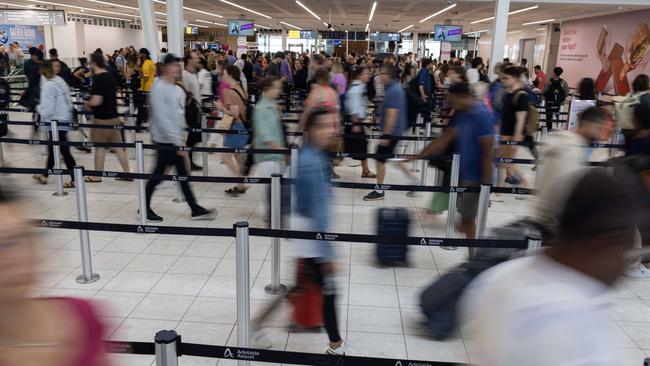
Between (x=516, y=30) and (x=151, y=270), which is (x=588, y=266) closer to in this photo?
(x=151, y=270)

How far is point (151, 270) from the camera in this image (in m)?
5.05

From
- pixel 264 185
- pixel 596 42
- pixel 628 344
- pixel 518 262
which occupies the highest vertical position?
pixel 596 42

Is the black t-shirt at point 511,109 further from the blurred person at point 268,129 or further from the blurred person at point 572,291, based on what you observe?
the blurred person at point 572,291

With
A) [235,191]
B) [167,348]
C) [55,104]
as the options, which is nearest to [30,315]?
[167,348]

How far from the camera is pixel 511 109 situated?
7117mm

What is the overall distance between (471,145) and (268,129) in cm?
217

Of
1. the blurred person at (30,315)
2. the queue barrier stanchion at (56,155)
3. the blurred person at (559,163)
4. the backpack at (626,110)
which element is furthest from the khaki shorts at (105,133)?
the backpack at (626,110)

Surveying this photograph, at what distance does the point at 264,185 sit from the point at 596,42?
69.9 ft

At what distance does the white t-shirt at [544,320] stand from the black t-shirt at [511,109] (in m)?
5.99

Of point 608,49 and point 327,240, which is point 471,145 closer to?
point 327,240

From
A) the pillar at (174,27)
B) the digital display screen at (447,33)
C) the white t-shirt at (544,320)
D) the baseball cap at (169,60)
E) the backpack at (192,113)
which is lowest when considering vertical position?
the backpack at (192,113)

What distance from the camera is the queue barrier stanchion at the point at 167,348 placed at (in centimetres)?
216

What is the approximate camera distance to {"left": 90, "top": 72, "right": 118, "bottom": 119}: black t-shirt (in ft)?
23.1

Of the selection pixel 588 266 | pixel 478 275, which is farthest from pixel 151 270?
pixel 588 266
